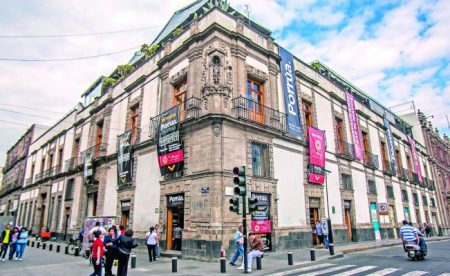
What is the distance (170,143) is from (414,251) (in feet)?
37.3

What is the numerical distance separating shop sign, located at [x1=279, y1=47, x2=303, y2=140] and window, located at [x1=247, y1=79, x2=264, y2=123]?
1732 mm

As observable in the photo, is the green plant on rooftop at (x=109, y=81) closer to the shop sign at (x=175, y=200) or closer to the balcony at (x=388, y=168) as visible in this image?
the shop sign at (x=175, y=200)

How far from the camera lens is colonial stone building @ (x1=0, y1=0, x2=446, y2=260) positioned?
45.2ft

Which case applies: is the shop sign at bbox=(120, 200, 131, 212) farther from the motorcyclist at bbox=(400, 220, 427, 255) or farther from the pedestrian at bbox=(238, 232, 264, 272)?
the motorcyclist at bbox=(400, 220, 427, 255)

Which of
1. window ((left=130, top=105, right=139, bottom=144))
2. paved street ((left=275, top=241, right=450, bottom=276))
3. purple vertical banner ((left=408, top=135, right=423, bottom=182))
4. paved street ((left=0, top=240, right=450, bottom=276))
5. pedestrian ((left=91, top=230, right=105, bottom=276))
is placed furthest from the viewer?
purple vertical banner ((left=408, top=135, right=423, bottom=182))

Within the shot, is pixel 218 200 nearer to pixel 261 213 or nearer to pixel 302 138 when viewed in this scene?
pixel 261 213

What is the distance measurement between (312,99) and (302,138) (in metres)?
3.69

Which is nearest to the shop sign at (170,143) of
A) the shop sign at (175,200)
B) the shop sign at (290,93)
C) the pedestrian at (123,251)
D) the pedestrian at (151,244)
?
the shop sign at (175,200)

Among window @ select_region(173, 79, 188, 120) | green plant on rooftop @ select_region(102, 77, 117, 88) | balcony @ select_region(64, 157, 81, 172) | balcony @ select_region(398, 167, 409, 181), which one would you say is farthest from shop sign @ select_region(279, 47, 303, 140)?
balcony @ select_region(64, 157, 81, 172)

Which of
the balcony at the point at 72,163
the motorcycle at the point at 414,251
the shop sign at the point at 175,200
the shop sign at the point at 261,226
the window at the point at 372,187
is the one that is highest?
the balcony at the point at 72,163

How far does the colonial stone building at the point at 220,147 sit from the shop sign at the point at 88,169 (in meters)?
0.11

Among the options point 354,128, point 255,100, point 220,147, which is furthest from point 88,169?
point 354,128

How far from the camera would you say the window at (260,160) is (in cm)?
1499

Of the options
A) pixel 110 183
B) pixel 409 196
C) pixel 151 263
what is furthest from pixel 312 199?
pixel 409 196
